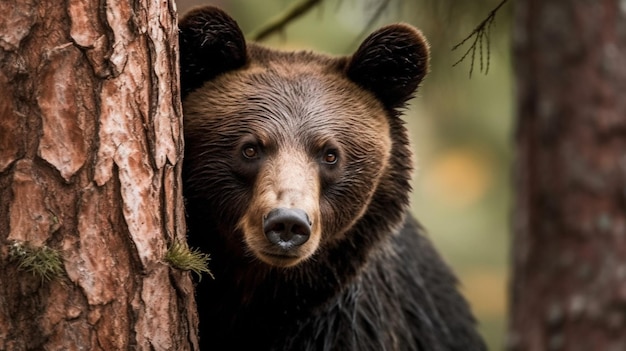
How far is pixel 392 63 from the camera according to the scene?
5336 mm

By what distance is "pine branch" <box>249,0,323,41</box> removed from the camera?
6.00 m

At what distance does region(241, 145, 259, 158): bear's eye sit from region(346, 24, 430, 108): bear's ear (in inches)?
30.3

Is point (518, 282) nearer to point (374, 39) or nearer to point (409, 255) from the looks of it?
point (374, 39)

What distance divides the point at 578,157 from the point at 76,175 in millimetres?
2056

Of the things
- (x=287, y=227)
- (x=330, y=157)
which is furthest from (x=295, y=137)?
(x=287, y=227)

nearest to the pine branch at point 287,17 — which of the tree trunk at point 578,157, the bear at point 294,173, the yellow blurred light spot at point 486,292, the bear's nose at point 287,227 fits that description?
the bear at point 294,173

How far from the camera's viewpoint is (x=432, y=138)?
1398 centimetres

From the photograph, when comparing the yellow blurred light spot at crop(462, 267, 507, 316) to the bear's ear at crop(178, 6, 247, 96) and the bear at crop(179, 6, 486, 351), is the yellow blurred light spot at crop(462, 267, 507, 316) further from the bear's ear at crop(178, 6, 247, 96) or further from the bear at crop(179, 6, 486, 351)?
the bear's ear at crop(178, 6, 247, 96)

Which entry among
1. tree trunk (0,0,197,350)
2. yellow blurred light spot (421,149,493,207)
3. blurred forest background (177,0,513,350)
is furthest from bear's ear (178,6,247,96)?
yellow blurred light spot (421,149,493,207)

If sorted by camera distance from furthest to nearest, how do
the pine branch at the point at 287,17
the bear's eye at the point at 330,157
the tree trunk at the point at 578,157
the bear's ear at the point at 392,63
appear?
the pine branch at the point at 287,17
the bear's ear at the point at 392,63
the bear's eye at the point at 330,157
the tree trunk at the point at 578,157

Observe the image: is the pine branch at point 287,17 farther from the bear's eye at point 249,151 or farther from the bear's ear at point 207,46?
the bear's eye at point 249,151

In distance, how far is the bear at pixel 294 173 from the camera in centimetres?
490

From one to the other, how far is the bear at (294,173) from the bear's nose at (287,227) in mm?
95

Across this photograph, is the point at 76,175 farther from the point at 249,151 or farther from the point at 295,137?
the point at 295,137
